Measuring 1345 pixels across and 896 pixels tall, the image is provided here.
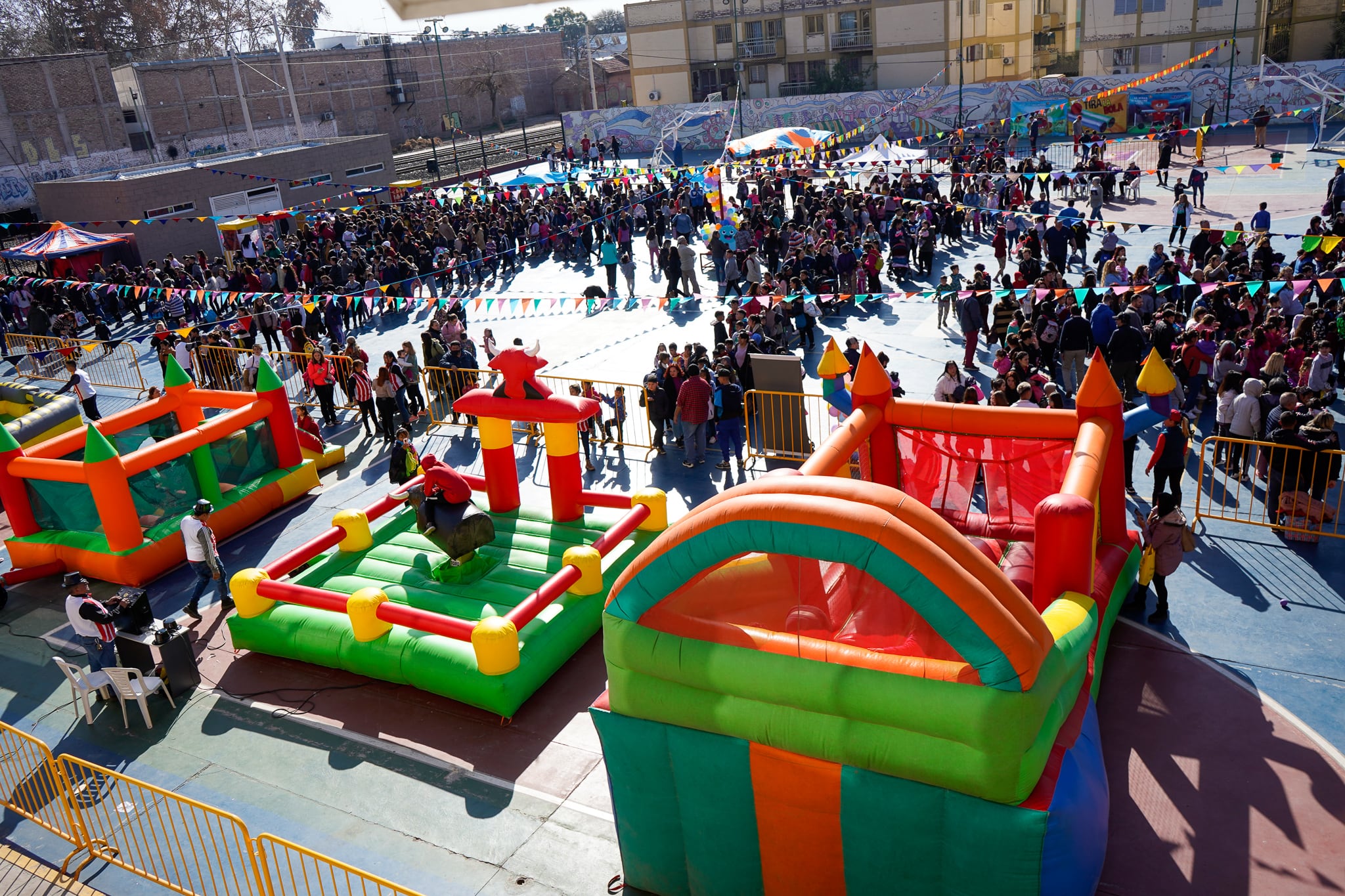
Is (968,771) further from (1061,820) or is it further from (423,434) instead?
(423,434)

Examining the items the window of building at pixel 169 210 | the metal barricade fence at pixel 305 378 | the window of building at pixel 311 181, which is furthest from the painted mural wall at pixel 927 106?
the metal barricade fence at pixel 305 378

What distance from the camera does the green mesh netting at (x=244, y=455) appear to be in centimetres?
1270

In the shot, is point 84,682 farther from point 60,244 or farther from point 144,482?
point 60,244

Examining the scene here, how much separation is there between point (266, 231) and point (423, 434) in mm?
20414

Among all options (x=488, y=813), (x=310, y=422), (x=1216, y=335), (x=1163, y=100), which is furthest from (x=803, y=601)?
(x=1163, y=100)

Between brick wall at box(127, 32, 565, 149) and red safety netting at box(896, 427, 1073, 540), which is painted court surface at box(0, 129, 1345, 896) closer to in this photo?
red safety netting at box(896, 427, 1073, 540)

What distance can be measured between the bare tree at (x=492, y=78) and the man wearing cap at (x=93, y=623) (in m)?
68.1

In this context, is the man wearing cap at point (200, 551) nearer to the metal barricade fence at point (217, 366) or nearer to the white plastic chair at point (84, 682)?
the white plastic chair at point (84, 682)

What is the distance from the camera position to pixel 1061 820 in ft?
17.0

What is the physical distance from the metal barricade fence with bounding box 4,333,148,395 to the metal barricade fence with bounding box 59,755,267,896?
48.8 feet

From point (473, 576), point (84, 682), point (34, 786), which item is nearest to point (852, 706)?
point (473, 576)

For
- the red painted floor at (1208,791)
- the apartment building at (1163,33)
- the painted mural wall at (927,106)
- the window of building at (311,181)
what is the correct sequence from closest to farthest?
1. the red painted floor at (1208,791)
2. the window of building at (311,181)
3. the painted mural wall at (927,106)
4. the apartment building at (1163,33)

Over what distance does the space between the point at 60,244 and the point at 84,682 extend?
2224cm

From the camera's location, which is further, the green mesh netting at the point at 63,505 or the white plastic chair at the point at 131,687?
the green mesh netting at the point at 63,505
